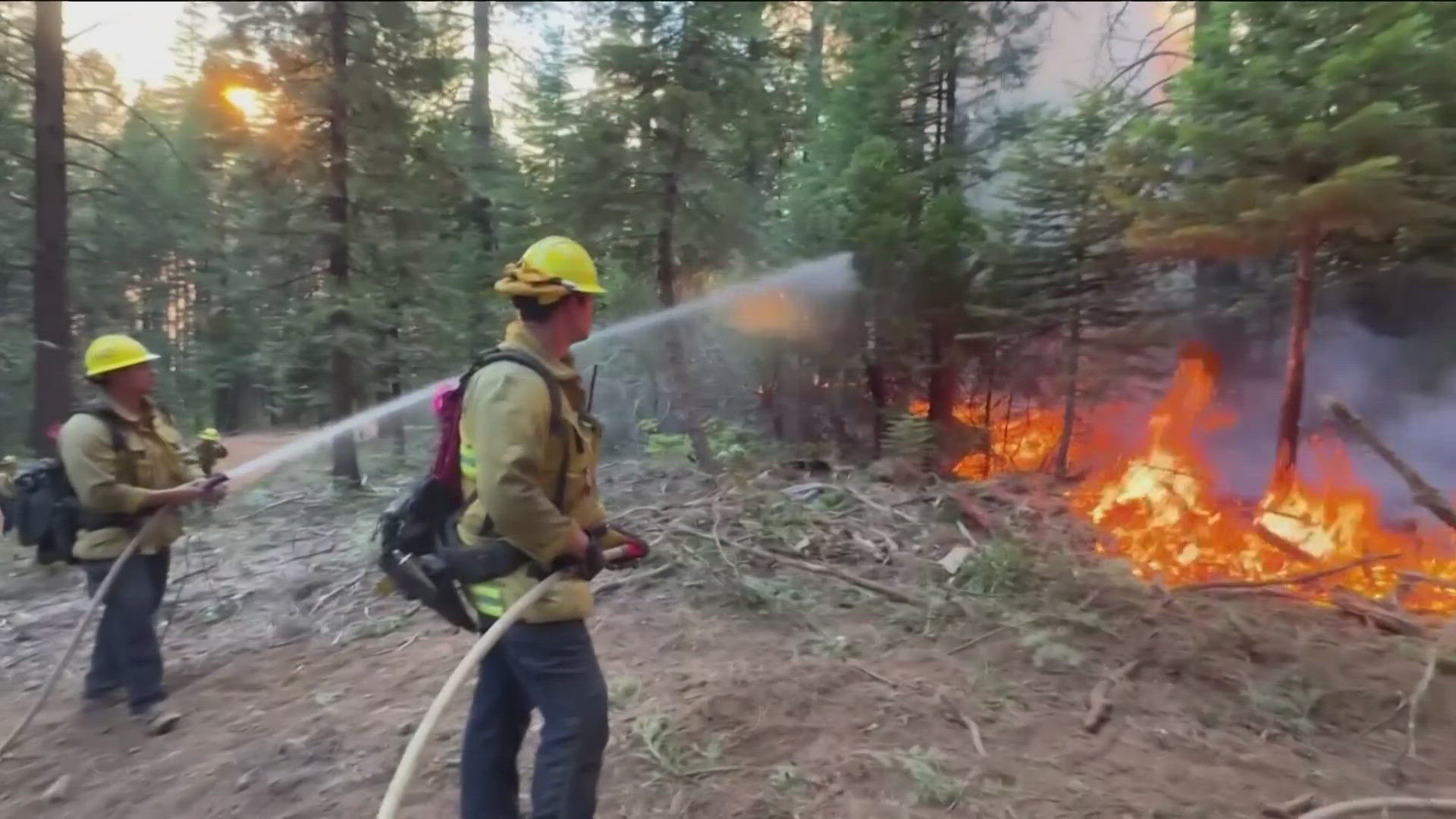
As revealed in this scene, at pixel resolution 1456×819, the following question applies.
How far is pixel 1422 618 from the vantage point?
5.55 m

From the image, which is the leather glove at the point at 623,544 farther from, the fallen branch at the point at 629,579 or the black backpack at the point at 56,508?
the fallen branch at the point at 629,579

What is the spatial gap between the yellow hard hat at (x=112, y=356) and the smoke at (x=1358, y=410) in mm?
7699

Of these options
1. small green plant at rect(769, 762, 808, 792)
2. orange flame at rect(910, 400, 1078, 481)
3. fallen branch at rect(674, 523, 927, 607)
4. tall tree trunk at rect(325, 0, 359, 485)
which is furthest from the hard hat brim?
orange flame at rect(910, 400, 1078, 481)

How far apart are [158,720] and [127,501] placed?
42.6 inches

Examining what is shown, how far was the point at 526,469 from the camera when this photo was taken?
2643 millimetres

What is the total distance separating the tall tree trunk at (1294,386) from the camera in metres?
6.95

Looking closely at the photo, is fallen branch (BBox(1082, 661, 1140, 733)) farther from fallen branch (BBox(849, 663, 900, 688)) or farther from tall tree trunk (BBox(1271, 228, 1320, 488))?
tall tree trunk (BBox(1271, 228, 1320, 488))

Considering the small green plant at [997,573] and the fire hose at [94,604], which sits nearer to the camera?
the fire hose at [94,604]

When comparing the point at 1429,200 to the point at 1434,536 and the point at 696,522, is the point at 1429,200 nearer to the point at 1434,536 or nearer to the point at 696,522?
the point at 1434,536

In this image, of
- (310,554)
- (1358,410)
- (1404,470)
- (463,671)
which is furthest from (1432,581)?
(310,554)

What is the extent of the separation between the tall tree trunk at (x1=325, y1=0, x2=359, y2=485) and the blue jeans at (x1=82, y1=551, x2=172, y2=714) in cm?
419

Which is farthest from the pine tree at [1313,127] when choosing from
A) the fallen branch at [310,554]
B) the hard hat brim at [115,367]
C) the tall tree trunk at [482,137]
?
the fallen branch at [310,554]

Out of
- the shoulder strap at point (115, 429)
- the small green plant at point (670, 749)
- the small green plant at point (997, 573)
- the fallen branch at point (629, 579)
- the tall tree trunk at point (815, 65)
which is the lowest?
the small green plant at point (670, 749)

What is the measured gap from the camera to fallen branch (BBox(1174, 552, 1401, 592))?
550 centimetres
